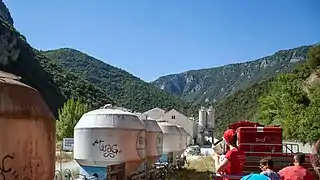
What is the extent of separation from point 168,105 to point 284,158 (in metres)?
135

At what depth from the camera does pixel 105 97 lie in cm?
10225

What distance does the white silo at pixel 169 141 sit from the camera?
31.5m

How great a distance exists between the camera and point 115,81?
150875 millimetres

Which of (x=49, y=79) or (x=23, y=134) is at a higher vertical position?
(x=49, y=79)

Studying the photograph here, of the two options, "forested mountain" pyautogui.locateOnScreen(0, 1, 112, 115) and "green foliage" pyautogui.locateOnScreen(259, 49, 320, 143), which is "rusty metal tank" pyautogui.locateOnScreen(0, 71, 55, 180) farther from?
"forested mountain" pyautogui.locateOnScreen(0, 1, 112, 115)

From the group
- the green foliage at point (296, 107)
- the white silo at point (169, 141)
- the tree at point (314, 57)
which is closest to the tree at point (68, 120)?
the white silo at point (169, 141)

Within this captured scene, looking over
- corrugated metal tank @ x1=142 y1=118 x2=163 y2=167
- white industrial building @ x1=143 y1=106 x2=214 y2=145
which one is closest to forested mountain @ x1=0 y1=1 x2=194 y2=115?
white industrial building @ x1=143 y1=106 x2=214 y2=145

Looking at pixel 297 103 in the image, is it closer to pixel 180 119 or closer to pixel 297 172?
pixel 297 172

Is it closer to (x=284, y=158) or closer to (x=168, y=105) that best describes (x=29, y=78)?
(x=284, y=158)

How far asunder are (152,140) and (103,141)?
6.75m

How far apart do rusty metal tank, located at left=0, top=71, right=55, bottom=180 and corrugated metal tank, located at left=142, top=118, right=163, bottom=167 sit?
15833 mm

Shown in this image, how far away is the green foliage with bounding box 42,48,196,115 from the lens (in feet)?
459

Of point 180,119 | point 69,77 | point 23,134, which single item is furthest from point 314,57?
point 69,77

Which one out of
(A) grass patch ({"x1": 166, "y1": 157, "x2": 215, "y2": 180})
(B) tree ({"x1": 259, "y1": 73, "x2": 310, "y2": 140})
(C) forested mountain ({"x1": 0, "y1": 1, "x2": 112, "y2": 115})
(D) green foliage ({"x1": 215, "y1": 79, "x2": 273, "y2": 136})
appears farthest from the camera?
(D) green foliage ({"x1": 215, "y1": 79, "x2": 273, "y2": 136})
